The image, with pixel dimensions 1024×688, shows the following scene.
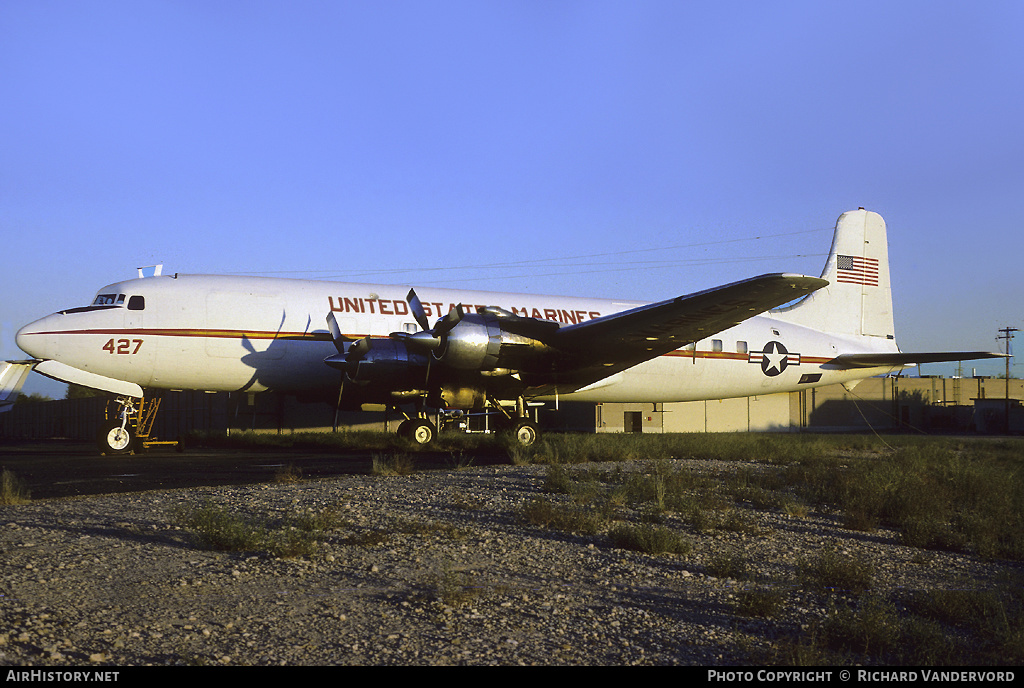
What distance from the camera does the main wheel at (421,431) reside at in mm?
19281

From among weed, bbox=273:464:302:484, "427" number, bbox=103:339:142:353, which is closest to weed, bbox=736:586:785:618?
weed, bbox=273:464:302:484

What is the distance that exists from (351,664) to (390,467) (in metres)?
9.33

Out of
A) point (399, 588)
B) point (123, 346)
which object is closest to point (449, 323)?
point (123, 346)

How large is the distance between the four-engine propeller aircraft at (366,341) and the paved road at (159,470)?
183cm

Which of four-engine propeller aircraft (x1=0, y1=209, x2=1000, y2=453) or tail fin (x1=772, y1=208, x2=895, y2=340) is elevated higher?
tail fin (x1=772, y1=208, x2=895, y2=340)

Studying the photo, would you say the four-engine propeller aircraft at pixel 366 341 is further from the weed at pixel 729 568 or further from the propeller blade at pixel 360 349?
the weed at pixel 729 568

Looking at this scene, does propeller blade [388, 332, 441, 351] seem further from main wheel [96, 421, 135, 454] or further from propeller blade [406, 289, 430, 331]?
main wheel [96, 421, 135, 454]

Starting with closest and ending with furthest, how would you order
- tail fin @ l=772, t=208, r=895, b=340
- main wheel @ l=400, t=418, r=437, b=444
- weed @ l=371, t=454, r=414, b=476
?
weed @ l=371, t=454, r=414, b=476 < main wheel @ l=400, t=418, r=437, b=444 < tail fin @ l=772, t=208, r=895, b=340

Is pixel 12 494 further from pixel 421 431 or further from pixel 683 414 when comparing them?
pixel 683 414

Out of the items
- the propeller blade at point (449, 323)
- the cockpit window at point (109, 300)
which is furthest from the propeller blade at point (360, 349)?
the cockpit window at point (109, 300)

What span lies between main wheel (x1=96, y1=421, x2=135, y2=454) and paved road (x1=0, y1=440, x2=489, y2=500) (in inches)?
24.5

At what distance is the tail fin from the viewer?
25953 mm

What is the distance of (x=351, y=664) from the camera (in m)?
4.26
